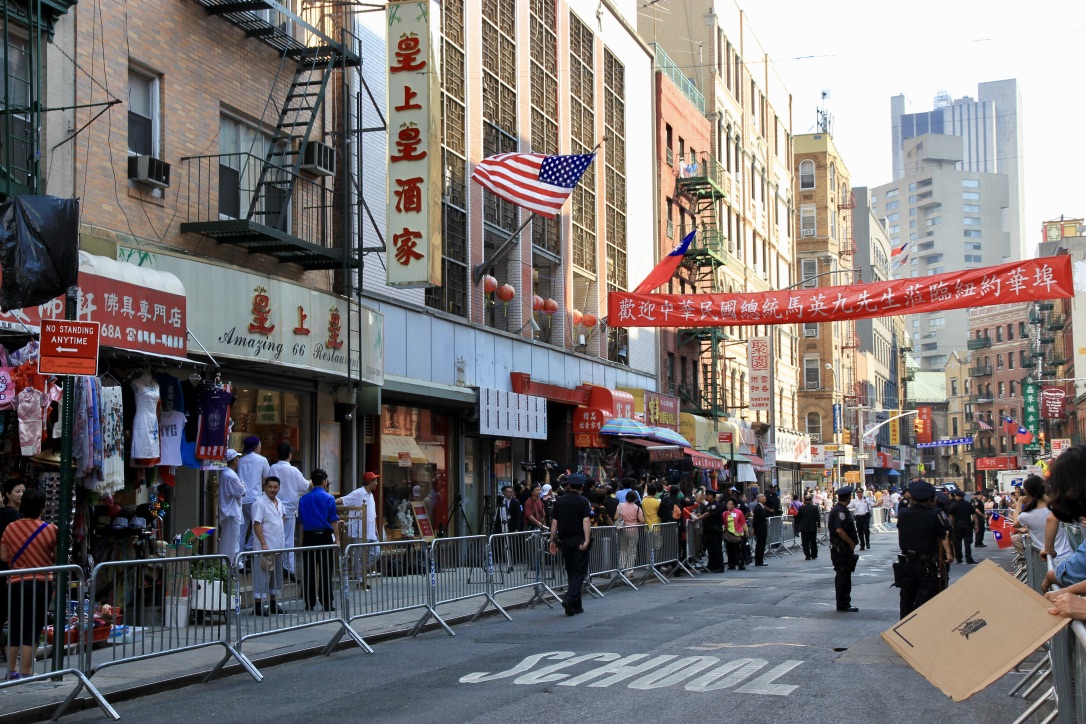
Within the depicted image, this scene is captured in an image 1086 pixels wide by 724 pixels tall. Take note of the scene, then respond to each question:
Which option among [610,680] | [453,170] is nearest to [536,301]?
[453,170]

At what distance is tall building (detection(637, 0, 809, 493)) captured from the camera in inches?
1977

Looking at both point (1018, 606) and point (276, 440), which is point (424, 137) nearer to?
point (276, 440)

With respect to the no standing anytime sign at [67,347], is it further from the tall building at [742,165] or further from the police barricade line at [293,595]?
the tall building at [742,165]

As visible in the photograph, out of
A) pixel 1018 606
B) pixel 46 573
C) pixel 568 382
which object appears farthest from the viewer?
pixel 568 382

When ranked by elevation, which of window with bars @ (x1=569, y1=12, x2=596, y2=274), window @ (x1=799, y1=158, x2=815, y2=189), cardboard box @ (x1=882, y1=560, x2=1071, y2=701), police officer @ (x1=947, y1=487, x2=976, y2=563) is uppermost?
window @ (x1=799, y1=158, x2=815, y2=189)

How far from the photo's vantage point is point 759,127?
5984cm

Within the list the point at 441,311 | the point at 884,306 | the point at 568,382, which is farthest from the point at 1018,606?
the point at 568,382

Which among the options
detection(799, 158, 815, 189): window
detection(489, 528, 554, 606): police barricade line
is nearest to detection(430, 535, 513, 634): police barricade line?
detection(489, 528, 554, 606): police barricade line

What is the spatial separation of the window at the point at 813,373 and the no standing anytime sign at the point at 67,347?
70686mm

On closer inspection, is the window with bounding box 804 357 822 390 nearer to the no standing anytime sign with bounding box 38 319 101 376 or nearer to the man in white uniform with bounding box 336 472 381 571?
the man in white uniform with bounding box 336 472 381 571

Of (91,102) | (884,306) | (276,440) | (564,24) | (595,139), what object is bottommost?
(276,440)

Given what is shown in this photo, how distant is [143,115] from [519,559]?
7869 millimetres

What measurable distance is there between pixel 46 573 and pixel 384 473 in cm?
1463

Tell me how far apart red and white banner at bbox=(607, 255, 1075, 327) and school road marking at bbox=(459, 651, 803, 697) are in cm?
1132
